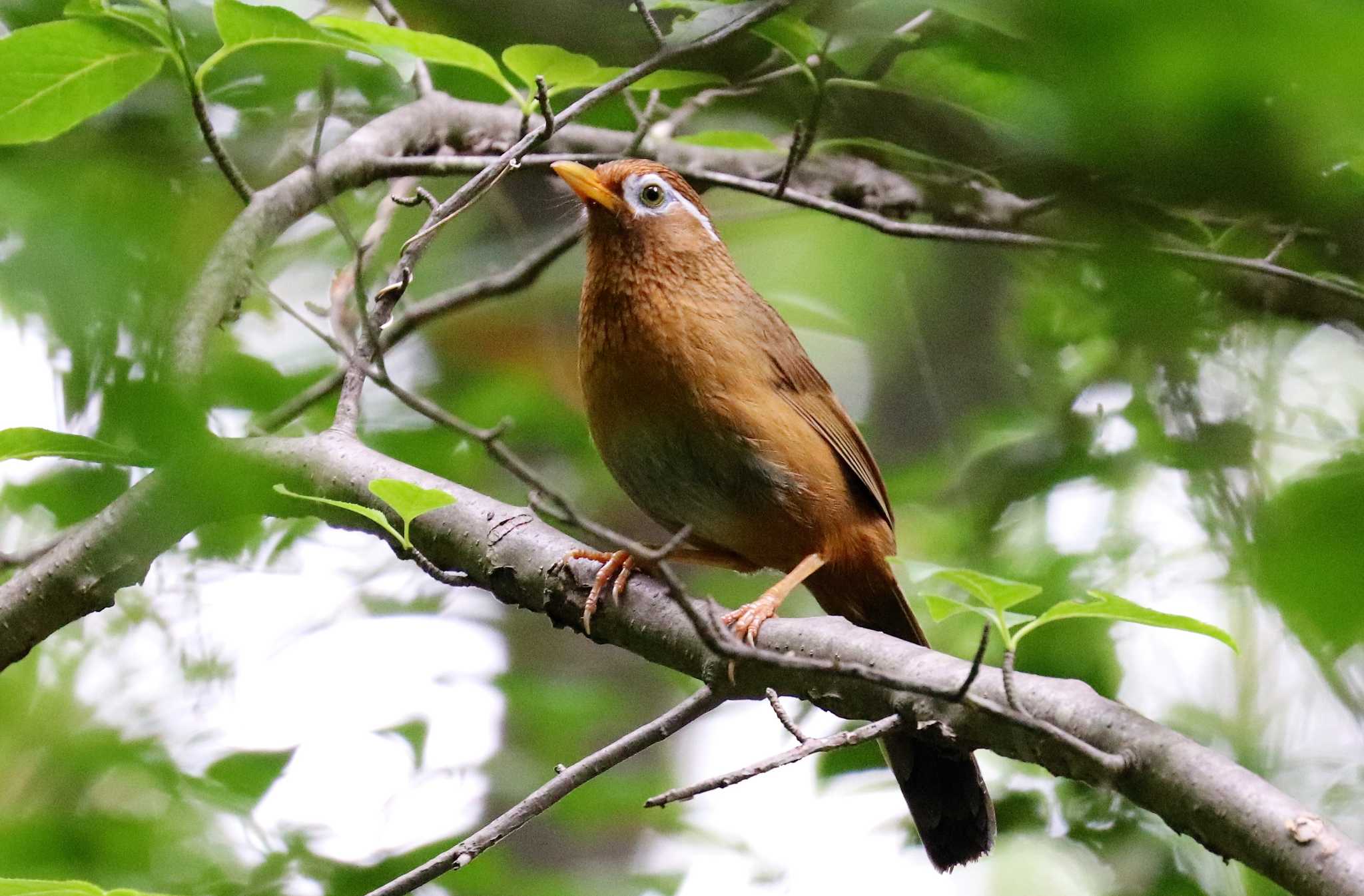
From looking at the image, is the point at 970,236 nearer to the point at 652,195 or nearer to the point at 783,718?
the point at 652,195

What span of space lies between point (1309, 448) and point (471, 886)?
2.74m

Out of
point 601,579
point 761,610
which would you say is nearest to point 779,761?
point 601,579

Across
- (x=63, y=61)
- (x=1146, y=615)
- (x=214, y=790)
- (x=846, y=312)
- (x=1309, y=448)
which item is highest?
(x=63, y=61)

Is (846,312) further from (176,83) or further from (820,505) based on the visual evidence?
(176,83)

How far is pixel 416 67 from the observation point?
12.9 ft

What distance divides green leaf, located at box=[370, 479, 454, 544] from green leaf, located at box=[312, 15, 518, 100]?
0.91 meters

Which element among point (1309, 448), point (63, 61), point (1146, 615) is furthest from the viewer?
point (1309, 448)

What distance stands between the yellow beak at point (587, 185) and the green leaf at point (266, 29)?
1.22m

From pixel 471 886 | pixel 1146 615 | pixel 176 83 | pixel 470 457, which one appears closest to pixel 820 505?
pixel 470 457

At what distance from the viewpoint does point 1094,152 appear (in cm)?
101

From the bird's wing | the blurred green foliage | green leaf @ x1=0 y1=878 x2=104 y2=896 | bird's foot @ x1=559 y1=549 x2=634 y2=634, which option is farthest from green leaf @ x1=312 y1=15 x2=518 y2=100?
green leaf @ x1=0 y1=878 x2=104 y2=896

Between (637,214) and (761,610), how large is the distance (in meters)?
1.39

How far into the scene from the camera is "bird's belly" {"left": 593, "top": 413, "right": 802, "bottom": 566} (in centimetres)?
365

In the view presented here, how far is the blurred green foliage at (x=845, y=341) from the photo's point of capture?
103 centimetres
